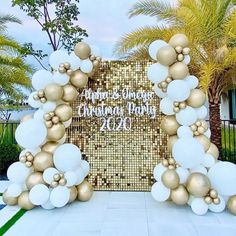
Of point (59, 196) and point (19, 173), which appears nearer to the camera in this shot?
point (59, 196)

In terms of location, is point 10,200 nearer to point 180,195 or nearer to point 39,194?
point 39,194

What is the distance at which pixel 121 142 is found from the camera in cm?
458

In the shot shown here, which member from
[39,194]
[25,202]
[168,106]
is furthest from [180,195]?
[25,202]

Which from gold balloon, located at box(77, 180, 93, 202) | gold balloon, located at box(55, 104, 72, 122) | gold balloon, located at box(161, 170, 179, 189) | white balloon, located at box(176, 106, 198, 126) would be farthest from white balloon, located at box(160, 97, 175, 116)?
gold balloon, located at box(77, 180, 93, 202)

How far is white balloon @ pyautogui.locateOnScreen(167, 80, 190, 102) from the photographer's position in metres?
3.55

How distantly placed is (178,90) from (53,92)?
151cm

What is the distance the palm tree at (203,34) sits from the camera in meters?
5.89

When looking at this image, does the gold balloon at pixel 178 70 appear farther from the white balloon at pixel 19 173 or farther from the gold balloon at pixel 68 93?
the white balloon at pixel 19 173

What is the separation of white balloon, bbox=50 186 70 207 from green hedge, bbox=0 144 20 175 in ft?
10.9

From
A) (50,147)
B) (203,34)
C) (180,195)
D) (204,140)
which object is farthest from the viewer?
(203,34)

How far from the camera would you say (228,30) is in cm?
582

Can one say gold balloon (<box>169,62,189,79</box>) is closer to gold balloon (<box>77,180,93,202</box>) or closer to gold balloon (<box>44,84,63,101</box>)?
gold balloon (<box>44,84,63,101</box>)

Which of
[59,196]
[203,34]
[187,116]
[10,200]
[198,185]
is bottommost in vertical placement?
[10,200]

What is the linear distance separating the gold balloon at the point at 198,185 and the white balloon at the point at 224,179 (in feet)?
0.30
